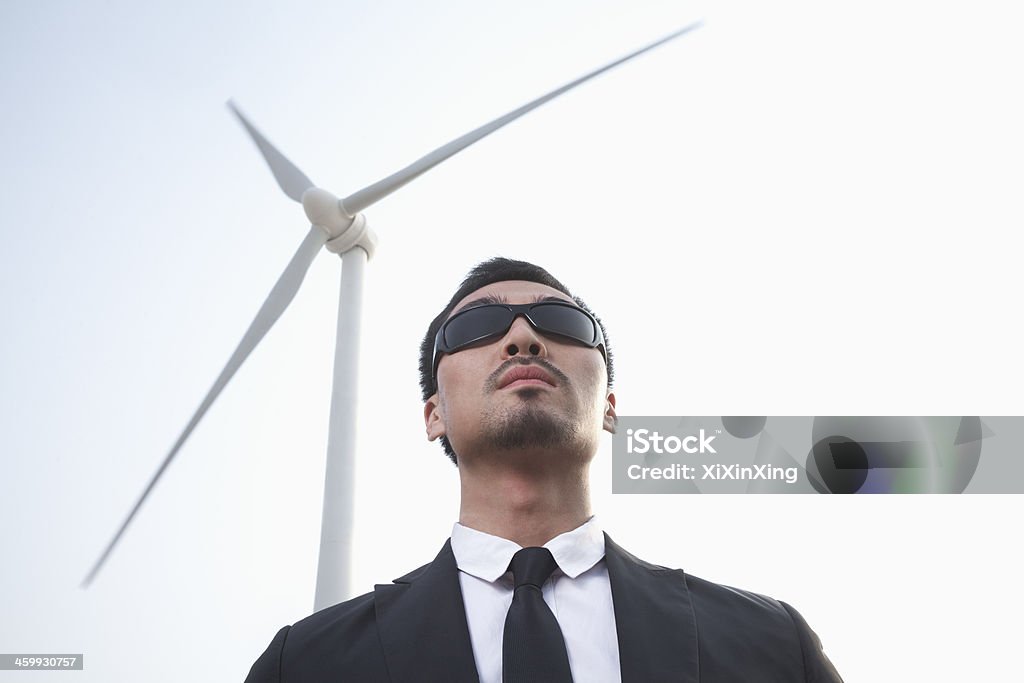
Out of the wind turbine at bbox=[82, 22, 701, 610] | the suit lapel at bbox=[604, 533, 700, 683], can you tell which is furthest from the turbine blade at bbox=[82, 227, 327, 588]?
the suit lapel at bbox=[604, 533, 700, 683]

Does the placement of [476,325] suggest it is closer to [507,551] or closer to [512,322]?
[512,322]

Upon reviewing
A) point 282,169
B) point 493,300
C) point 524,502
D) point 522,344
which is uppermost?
point 282,169

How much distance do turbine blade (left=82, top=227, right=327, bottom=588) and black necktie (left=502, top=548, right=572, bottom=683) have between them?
1892 cm

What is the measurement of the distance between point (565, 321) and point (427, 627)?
2.20 m

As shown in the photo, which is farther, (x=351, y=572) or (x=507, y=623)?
(x=351, y=572)

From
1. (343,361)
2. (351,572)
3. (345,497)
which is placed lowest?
(351,572)

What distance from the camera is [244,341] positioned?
22.5 metres

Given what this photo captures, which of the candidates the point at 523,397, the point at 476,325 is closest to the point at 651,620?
the point at 523,397

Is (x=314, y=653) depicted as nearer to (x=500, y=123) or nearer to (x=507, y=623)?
(x=507, y=623)

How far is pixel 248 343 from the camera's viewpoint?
74.1 feet

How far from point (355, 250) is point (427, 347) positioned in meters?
20.7

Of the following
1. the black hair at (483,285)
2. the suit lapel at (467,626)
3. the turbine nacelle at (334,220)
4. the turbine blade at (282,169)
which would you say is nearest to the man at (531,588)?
the suit lapel at (467,626)

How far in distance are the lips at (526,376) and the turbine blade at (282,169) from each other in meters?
23.3

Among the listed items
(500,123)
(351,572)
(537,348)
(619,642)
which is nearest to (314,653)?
(619,642)
